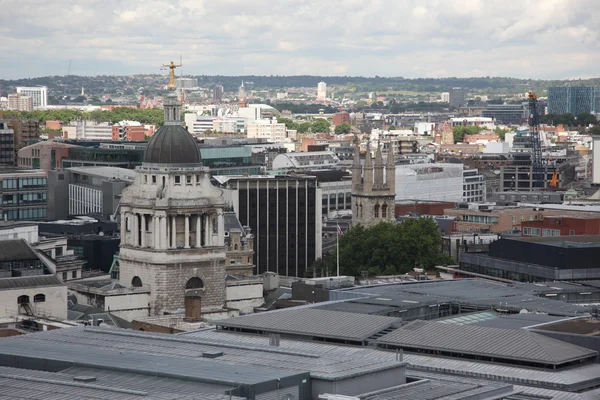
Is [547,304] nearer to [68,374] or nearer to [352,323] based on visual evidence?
[352,323]

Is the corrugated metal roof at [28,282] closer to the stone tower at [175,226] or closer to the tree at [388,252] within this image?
the stone tower at [175,226]

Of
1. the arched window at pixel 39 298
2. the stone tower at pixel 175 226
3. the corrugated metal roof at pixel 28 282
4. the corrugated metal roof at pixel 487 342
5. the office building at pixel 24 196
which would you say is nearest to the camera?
the corrugated metal roof at pixel 487 342

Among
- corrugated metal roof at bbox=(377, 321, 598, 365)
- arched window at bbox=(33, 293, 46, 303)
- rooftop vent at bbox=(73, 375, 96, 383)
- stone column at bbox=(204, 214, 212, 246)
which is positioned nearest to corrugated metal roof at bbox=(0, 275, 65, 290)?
arched window at bbox=(33, 293, 46, 303)

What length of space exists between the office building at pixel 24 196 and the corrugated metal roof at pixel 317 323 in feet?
264

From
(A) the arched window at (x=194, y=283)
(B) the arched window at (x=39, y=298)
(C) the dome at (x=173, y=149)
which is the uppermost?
(C) the dome at (x=173, y=149)

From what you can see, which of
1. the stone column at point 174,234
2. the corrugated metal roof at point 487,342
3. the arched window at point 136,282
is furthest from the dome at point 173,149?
the corrugated metal roof at point 487,342

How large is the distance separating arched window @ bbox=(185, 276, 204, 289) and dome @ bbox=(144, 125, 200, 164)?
743cm

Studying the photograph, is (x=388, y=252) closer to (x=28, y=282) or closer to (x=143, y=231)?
(x=143, y=231)

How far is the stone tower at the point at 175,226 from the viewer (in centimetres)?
11625

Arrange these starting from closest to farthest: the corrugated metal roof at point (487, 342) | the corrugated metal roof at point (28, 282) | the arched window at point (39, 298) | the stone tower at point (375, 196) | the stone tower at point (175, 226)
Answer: the corrugated metal roof at point (487, 342), the corrugated metal roof at point (28, 282), the arched window at point (39, 298), the stone tower at point (175, 226), the stone tower at point (375, 196)

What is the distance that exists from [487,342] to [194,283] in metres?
33.0

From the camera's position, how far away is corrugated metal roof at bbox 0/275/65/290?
114312 millimetres

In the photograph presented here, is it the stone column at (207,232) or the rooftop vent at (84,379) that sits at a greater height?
the stone column at (207,232)

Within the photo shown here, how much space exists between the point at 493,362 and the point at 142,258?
3595cm
